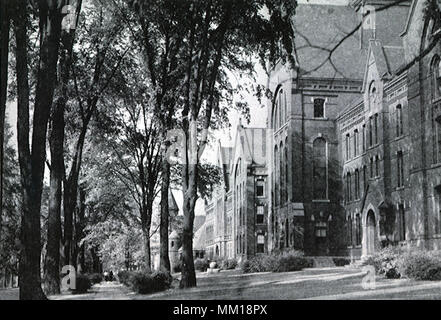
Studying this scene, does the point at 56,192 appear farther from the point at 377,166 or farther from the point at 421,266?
the point at 377,166

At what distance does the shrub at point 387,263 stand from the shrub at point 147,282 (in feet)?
22.8

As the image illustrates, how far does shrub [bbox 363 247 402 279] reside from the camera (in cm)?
1715

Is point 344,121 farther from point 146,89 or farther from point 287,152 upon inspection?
point 146,89

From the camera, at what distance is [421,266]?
15508mm

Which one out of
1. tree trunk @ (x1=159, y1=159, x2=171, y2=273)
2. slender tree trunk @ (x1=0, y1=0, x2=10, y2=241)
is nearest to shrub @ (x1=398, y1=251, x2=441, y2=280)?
tree trunk @ (x1=159, y1=159, x2=171, y2=273)

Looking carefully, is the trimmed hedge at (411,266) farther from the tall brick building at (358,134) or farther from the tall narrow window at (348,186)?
the tall narrow window at (348,186)

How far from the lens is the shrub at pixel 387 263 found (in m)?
17.1

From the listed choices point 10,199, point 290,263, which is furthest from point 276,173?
point 10,199

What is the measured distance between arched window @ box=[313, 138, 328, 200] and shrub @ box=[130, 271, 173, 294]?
22943mm

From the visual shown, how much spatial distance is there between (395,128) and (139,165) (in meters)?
14.4

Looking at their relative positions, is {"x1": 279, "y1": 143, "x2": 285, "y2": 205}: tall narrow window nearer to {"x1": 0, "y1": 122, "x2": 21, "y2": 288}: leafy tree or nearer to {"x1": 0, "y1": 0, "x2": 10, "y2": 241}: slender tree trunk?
{"x1": 0, "y1": 122, "x2": 21, "y2": 288}: leafy tree

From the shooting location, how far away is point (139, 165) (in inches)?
920

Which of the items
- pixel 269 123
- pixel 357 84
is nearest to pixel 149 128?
pixel 357 84

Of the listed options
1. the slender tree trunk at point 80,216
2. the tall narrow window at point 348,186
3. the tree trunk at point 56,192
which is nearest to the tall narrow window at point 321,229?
the tall narrow window at point 348,186
